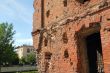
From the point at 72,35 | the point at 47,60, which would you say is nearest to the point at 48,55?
the point at 47,60

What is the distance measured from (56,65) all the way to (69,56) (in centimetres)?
78

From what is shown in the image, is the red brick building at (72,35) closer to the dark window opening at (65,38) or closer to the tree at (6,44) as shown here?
the dark window opening at (65,38)

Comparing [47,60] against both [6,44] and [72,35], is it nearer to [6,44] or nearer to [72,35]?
[72,35]

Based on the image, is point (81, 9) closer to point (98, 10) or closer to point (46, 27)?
point (98, 10)

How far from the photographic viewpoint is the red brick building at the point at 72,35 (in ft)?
19.8

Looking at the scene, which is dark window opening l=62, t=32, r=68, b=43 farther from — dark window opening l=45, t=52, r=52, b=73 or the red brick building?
dark window opening l=45, t=52, r=52, b=73

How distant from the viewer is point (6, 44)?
3177cm

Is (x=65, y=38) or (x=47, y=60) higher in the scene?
(x=65, y=38)

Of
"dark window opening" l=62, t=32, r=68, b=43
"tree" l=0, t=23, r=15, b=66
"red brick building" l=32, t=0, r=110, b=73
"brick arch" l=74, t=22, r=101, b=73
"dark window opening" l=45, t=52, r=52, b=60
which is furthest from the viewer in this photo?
"tree" l=0, t=23, r=15, b=66

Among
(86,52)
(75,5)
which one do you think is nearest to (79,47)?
(86,52)

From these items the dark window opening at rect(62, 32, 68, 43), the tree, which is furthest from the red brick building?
the tree

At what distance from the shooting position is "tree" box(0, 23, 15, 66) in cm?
3030

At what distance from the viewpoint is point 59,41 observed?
7.58 metres

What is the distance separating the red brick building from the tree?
2238cm
